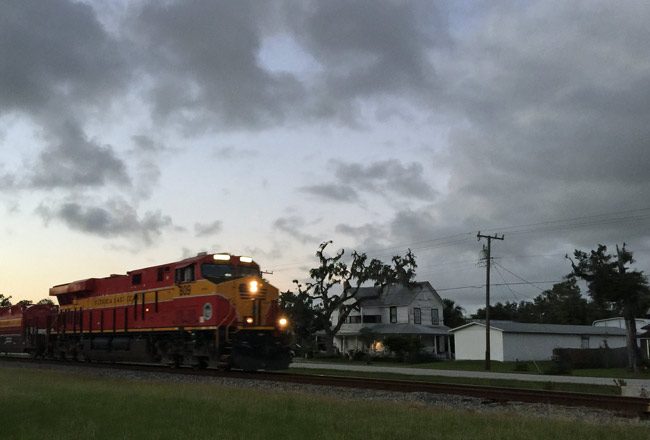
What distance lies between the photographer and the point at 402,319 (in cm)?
7856

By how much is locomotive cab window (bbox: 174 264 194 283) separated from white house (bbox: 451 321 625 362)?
149 feet

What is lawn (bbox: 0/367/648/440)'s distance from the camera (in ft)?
35.0

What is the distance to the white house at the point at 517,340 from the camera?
64.1 metres

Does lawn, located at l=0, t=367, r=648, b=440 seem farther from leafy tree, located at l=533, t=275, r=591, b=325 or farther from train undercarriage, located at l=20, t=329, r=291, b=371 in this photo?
leafy tree, located at l=533, t=275, r=591, b=325

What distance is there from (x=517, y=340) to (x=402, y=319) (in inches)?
664

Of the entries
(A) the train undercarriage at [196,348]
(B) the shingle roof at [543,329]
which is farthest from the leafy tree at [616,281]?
(A) the train undercarriage at [196,348]

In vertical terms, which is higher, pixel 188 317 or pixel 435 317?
pixel 188 317

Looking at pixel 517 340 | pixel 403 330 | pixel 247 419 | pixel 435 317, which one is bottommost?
pixel 517 340

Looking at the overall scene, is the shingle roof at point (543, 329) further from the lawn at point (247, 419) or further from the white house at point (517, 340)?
the lawn at point (247, 419)

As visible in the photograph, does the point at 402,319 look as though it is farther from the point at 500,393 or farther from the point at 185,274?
the point at 500,393

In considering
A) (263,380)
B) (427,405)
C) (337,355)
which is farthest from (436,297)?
(427,405)

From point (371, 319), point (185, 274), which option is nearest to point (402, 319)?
point (371, 319)

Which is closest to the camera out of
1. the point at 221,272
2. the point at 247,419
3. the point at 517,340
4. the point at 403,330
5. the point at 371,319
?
the point at 247,419

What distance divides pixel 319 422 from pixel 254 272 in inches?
551
